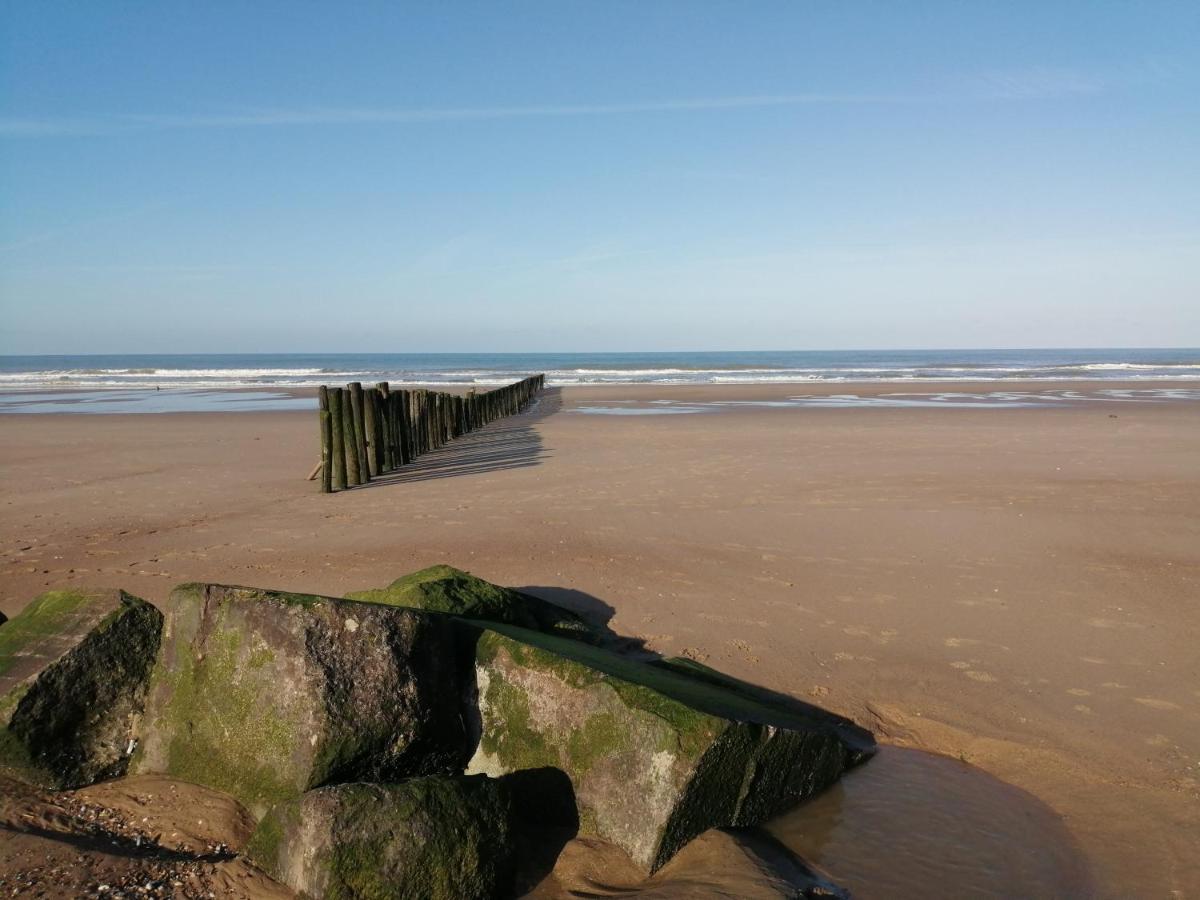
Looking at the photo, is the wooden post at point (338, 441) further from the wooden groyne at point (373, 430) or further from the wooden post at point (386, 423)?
the wooden post at point (386, 423)

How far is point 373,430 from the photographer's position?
43.1 ft

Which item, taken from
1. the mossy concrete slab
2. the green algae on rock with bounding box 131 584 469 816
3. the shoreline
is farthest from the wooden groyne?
the shoreline

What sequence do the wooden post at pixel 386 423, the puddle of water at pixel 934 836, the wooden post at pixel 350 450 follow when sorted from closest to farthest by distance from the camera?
1. the puddle of water at pixel 934 836
2. the wooden post at pixel 350 450
3. the wooden post at pixel 386 423

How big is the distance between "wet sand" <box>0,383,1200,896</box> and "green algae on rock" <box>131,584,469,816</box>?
94.6 inches

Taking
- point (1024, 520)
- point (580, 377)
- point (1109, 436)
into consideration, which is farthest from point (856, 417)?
point (580, 377)

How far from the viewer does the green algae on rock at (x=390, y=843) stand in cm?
316

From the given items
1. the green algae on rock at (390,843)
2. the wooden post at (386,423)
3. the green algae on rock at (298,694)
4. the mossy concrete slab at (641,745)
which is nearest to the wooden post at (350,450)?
the wooden post at (386,423)

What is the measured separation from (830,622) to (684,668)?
1882mm

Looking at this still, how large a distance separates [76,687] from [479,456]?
12.1 meters

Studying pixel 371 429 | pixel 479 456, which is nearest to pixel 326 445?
pixel 371 429

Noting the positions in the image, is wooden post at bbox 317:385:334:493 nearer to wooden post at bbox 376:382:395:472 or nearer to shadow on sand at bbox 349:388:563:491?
shadow on sand at bbox 349:388:563:491

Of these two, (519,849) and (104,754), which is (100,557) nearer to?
(104,754)

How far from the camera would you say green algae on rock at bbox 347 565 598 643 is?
5273 millimetres

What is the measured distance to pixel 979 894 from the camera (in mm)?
3385
